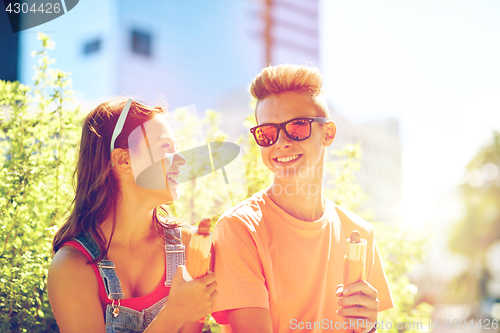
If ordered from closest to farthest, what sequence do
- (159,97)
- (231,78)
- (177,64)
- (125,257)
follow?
(125,257) → (159,97) → (231,78) → (177,64)

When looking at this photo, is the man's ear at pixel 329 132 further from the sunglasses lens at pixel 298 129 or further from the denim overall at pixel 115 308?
the denim overall at pixel 115 308

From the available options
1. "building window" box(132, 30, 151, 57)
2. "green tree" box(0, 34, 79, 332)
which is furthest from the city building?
"green tree" box(0, 34, 79, 332)

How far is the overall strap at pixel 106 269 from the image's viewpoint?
6.27ft

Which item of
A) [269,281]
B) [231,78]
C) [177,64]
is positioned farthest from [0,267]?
[177,64]

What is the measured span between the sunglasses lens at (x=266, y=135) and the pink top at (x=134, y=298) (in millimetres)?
946

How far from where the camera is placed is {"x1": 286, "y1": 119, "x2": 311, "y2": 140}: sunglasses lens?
2127mm

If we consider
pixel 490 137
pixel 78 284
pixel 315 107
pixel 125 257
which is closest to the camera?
pixel 78 284

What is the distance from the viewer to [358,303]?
1726 mm

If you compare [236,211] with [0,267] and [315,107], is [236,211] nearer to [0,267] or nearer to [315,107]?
[315,107]

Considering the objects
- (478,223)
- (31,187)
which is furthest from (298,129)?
(478,223)

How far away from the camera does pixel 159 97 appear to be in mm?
2416

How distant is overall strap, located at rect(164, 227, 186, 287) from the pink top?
0.17ft

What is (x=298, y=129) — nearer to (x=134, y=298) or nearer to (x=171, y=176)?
(x=171, y=176)

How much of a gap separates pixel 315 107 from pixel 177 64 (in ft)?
87.6
